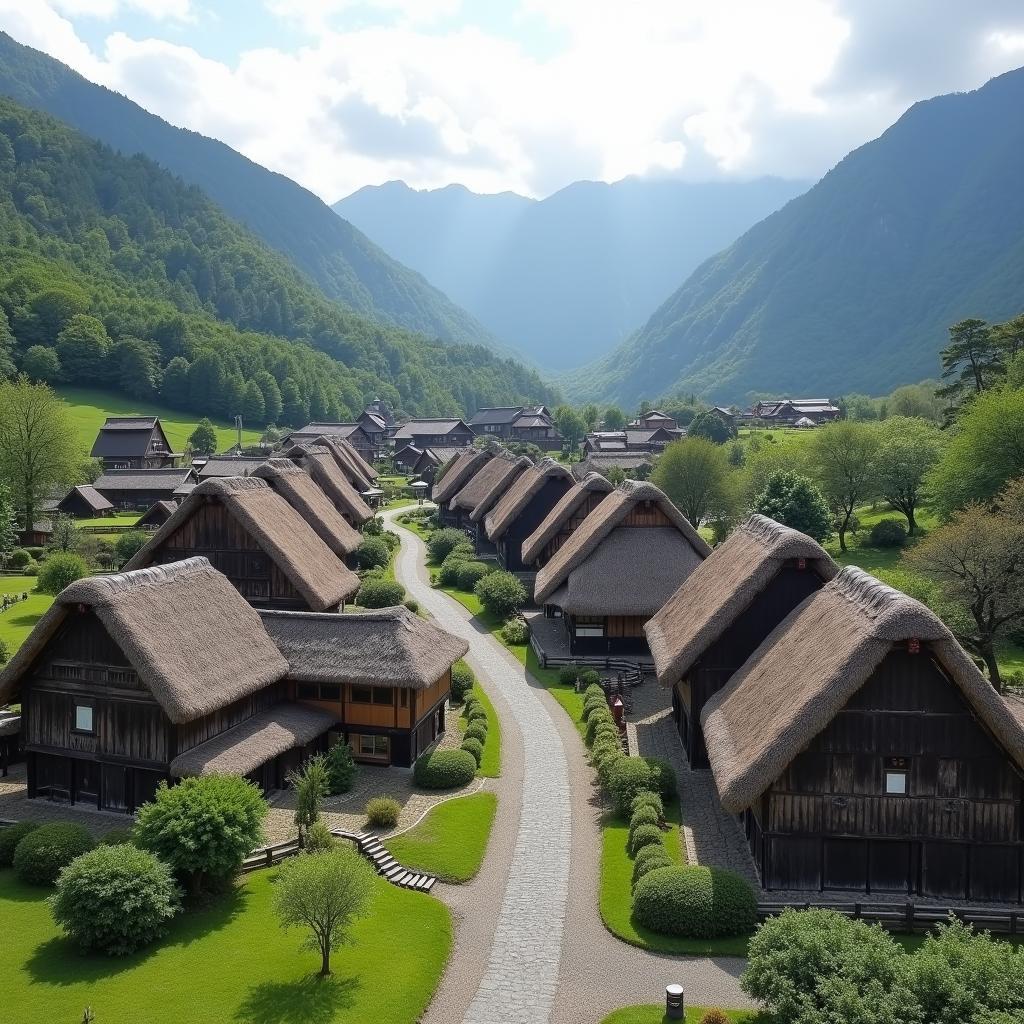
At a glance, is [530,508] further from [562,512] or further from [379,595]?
[379,595]

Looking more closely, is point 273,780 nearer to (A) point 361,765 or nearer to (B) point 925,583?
(A) point 361,765

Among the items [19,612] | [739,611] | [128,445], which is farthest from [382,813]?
[128,445]

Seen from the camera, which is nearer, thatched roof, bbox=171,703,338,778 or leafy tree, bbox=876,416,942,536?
thatched roof, bbox=171,703,338,778

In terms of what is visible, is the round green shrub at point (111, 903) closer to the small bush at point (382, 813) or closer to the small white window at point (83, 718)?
the small bush at point (382, 813)

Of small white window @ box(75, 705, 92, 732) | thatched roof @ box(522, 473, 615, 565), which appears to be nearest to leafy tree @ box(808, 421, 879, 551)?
thatched roof @ box(522, 473, 615, 565)

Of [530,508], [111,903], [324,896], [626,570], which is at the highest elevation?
[530,508]

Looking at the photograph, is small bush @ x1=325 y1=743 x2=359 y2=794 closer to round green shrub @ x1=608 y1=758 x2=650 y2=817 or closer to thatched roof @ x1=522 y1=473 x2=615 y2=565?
round green shrub @ x1=608 y1=758 x2=650 y2=817
